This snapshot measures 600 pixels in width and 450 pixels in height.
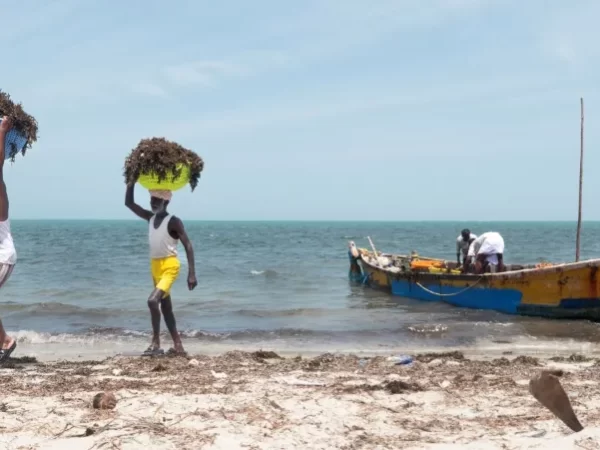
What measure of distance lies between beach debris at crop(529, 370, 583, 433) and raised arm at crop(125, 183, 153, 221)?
4397 mm

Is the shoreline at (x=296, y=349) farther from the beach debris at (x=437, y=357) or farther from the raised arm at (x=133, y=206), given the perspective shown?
the raised arm at (x=133, y=206)

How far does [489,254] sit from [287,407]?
31.5 feet

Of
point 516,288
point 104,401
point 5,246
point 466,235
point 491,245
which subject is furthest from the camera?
point 466,235

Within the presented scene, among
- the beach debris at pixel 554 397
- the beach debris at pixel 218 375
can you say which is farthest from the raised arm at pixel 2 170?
the beach debris at pixel 554 397

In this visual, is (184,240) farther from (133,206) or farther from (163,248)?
(133,206)

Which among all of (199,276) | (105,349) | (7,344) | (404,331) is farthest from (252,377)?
(199,276)

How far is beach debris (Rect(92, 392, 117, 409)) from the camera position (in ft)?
14.6

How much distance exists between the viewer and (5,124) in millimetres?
5676

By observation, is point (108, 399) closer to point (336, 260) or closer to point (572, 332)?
point (572, 332)

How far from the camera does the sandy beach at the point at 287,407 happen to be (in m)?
3.82

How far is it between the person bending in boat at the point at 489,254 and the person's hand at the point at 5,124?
972 cm

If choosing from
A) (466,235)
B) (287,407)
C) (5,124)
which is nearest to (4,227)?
(5,124)

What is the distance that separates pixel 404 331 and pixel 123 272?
14652mm

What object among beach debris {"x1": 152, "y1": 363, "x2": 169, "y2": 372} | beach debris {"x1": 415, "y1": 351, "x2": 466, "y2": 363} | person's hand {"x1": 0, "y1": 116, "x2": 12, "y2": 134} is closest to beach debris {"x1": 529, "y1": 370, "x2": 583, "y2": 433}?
beach debris {"x1": 415, "y1": 351, "x2": 466, "y2": 363}
